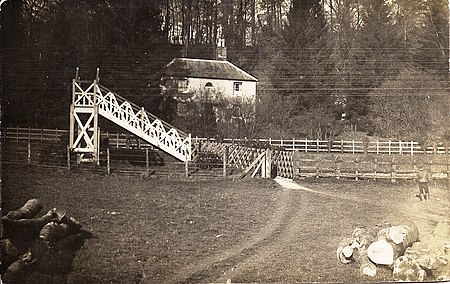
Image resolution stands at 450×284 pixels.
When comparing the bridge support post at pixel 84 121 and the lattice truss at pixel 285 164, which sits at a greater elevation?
the bridge support post at pixel 84 121

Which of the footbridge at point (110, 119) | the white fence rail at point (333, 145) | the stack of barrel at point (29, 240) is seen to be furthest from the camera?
the white fence rail at point (333, 145)

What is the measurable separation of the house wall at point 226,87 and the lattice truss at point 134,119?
1.18 feet

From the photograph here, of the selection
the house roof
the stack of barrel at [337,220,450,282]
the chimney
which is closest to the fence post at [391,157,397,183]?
the stack of barrel at [337,220,450,282]

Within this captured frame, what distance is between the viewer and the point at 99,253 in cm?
371

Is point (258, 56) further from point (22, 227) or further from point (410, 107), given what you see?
point (22, 227)

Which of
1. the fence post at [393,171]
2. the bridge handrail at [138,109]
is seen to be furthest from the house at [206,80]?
the fence post at [393,171]

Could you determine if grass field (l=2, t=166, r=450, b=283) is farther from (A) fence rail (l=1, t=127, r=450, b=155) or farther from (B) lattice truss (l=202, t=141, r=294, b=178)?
(A) fence rail (l=1, t=127, r=450, b=155)

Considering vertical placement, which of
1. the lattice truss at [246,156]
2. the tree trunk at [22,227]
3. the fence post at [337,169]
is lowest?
the tree trunk at [22,227]

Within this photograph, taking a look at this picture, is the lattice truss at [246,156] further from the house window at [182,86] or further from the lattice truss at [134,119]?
the house window at [182,86]

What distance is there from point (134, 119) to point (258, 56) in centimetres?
104

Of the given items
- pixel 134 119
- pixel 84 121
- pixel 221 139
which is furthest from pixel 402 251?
pixel 84 121

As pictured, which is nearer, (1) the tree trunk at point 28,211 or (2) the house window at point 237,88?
(1) the tree trunk at point 28,211

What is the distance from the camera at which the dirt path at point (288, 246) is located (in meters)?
3.75

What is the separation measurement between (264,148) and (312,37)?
0.92 m
